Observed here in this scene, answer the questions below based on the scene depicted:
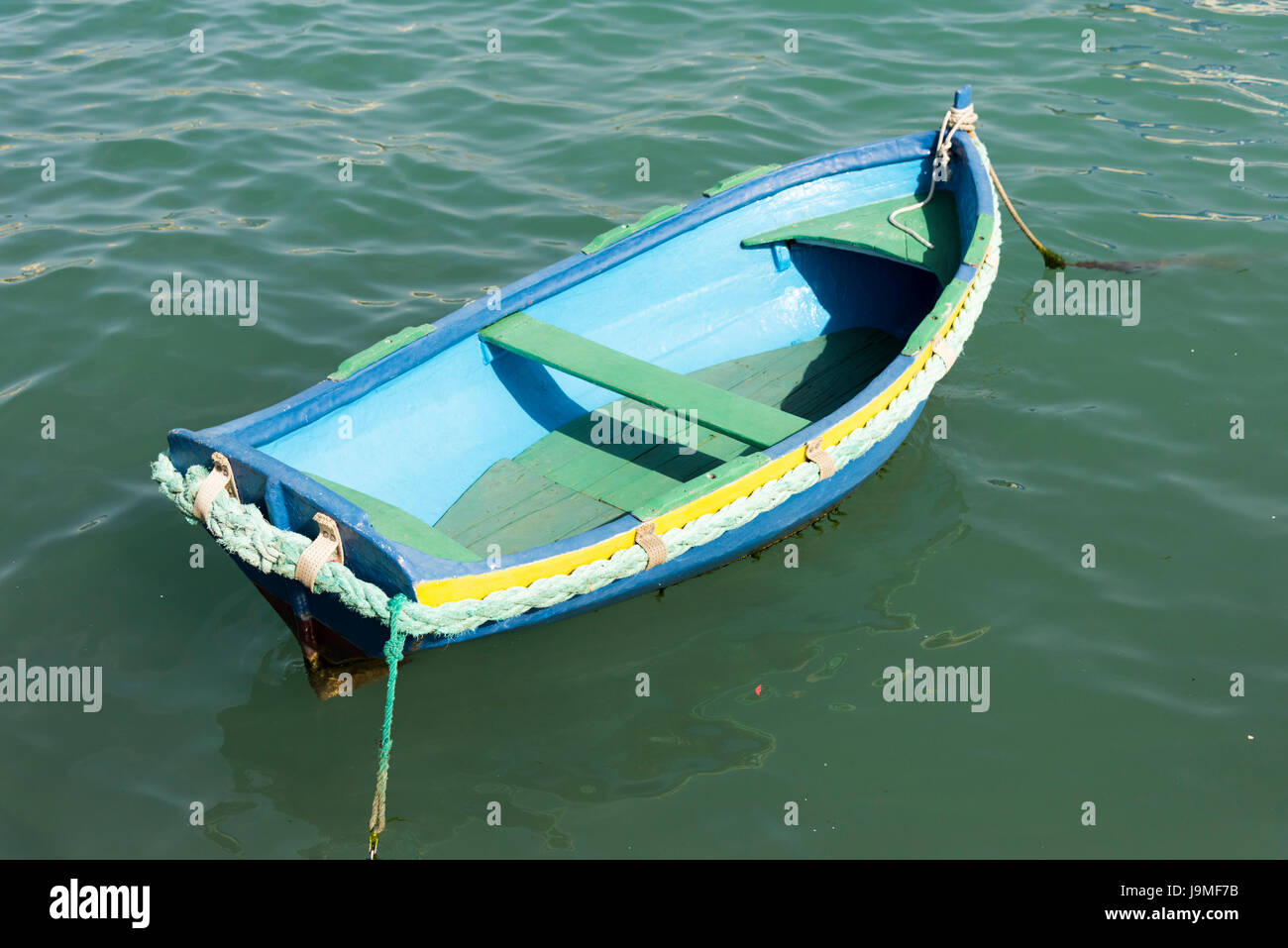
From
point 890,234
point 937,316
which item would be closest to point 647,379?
point 937,316

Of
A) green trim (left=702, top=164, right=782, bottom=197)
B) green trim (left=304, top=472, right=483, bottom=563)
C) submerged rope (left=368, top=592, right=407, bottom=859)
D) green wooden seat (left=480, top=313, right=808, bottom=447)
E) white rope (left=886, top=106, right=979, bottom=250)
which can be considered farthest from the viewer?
white rope (left=886, top=106, right=979, bottom=250)

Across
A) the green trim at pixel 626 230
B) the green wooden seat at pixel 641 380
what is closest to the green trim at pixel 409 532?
the green wooden seat at pixel 641 380

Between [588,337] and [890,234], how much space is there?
2.02 metres

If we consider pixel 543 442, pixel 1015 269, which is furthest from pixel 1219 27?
pixel 543 442

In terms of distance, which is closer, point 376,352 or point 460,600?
point 460,600

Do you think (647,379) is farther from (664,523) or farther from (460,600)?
(460,600)

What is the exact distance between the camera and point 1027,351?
7.75 metres

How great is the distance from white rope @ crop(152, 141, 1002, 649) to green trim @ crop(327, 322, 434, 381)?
0.91 meters

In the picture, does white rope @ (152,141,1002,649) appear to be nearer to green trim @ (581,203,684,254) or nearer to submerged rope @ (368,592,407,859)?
submerged rope @ (368,592,407,859)

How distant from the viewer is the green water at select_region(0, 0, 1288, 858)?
16.6 ft

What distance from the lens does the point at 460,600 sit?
15.1 ft

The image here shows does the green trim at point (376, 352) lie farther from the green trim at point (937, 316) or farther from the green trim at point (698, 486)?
the green trim at point (937, 316)

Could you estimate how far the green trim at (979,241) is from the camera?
21.9 feet

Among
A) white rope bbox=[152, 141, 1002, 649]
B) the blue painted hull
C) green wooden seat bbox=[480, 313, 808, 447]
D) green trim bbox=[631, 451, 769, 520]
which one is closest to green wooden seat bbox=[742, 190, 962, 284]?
the blue painted hull
